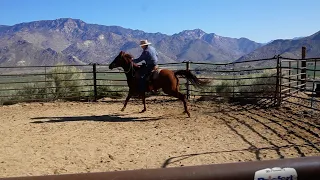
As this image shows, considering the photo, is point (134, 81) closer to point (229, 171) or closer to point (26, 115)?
point (26, 115)

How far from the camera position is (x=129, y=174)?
1.16m

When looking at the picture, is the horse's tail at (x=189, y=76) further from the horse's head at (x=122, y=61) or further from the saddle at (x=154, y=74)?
the horse's head at (x=122, y=61)

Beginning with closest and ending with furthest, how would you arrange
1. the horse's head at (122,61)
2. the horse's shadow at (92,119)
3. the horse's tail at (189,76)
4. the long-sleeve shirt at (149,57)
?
the horse's shadow at (92,119), the long-sleeve shirt at (149,57), the horse's tail at (189,76), the horse's head at (122,61)

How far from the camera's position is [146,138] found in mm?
6754

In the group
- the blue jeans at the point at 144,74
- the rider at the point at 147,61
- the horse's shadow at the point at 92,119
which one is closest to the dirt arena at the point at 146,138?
the horse's shadow at the point at 92,119

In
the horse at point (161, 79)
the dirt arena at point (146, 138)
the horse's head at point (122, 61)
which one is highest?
the horse's head at point (122, 61)

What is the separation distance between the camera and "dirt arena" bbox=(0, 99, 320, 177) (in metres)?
5.23

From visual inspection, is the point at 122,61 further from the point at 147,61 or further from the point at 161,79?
the point at 161,79

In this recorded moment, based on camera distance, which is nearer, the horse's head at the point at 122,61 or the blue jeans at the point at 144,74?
the blue jeans at the point at 144,74

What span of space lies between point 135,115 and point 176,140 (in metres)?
3.10

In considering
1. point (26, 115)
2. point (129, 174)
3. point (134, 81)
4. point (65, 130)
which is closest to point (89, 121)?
point (65, 130)

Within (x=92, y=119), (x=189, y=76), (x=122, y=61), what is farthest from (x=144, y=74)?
(x=92, y=119)

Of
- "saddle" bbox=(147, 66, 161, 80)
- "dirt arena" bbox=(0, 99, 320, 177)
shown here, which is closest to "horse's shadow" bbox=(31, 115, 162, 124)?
"dirt arena" bbox=(0, 99, 320, 177)

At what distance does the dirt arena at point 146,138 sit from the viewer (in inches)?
206
